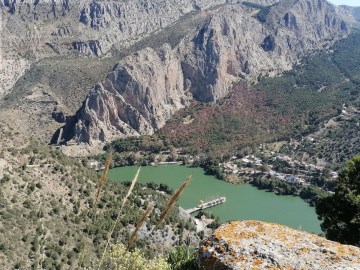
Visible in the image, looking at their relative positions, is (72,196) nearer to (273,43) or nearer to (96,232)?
(96,232)

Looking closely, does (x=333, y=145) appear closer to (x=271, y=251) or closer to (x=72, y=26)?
(x=271, y=251)

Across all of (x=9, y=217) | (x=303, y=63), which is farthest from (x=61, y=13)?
(x=9, y=217)

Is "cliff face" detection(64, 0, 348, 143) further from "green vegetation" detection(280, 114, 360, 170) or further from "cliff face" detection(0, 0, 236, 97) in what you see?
"cliff face" detection(0, 0, 236, 97)

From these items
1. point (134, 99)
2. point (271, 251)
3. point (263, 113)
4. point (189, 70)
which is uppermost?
point (271, 251)

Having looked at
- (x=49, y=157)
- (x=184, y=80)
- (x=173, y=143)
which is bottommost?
(x=173, y=143)

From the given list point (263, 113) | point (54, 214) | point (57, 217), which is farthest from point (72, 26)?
point (57, 217)

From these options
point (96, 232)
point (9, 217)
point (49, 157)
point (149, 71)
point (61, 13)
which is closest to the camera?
point (9, 217)
